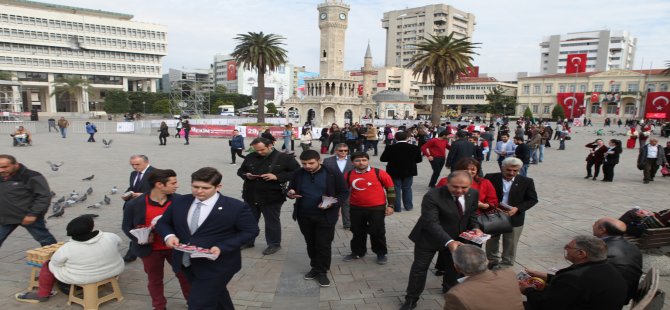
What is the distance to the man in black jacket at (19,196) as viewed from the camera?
4.80 m

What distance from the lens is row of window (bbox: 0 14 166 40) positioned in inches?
2608

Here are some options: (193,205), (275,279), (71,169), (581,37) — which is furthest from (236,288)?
(581,37)

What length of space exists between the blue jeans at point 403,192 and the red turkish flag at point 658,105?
75330 millimetres

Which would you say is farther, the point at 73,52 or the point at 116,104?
the point at 73,52

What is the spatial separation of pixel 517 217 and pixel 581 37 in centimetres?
13166

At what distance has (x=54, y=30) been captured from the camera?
69.8 m

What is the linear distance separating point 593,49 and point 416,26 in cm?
5082

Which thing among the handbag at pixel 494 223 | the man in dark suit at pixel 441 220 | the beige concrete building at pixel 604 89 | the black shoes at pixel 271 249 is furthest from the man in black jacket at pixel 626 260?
the beige concrete building at pixel 604 89

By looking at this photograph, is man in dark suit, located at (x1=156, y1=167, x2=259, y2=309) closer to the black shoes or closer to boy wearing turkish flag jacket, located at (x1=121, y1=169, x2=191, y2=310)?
boy wearing turkish flag jacket, located at (x1=121, y1=169, x2=191, y2=310)

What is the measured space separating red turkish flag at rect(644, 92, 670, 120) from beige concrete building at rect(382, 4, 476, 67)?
5733cm

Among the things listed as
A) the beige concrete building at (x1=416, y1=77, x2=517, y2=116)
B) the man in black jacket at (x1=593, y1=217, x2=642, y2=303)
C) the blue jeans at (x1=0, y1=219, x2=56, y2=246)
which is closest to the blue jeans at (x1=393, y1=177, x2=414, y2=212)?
the man in black jacket at (x1=593, y1=217, x2=642, y2=303)

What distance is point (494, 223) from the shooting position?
14.7 feet

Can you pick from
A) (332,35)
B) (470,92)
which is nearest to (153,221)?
(332,35)

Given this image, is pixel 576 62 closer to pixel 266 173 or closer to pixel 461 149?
pixel 461 149
